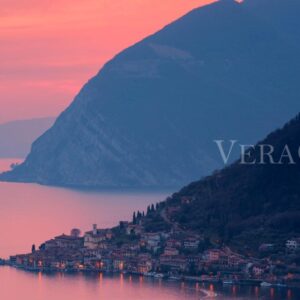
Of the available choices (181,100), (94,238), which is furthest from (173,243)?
(181,100)

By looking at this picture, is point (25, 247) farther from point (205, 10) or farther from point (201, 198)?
point (205, 10)

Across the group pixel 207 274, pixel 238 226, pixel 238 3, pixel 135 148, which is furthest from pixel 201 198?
pixel 238 3

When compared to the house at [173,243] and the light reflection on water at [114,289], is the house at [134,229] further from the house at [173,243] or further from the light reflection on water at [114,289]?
the light reflection on water at [114,289]

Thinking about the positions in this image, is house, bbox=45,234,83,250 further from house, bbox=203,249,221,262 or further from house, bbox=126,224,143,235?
house, bbox=203,249,221,262

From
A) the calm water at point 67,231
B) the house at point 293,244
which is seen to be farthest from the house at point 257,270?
the house at point 293,244

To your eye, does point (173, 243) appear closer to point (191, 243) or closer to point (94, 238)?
point (191, 243)

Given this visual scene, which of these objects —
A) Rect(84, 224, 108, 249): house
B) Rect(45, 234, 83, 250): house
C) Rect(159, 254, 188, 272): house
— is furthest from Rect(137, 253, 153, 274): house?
Rect(45, 234, 83, 250): house
